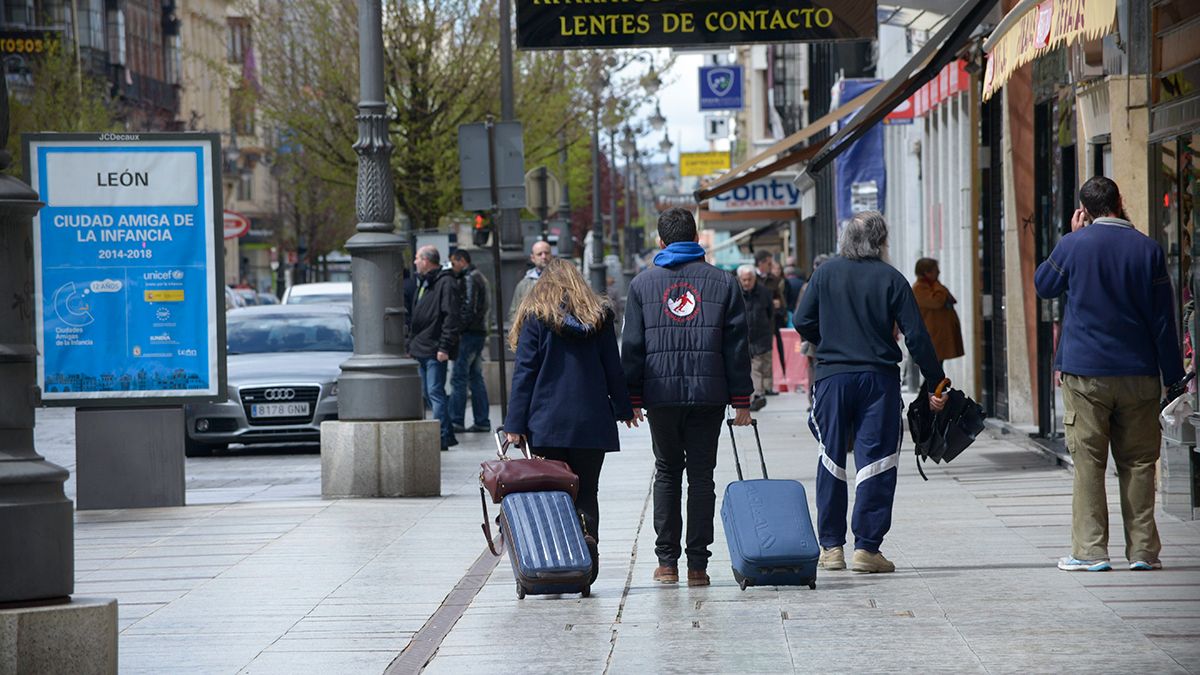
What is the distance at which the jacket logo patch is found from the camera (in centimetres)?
960

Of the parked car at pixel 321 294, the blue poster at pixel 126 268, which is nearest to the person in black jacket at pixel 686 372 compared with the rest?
the blue poster at pixel 126 268

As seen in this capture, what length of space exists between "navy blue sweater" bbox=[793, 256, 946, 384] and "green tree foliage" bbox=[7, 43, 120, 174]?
3828cm

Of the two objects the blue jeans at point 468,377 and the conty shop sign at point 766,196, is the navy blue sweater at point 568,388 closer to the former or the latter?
the blue jeans at point 468,377

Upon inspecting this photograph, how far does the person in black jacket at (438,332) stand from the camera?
19.2 m

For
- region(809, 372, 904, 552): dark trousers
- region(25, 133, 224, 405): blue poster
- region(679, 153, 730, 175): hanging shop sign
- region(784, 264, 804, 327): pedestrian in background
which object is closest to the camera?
region(809, 372, 904, 552): dark trousers

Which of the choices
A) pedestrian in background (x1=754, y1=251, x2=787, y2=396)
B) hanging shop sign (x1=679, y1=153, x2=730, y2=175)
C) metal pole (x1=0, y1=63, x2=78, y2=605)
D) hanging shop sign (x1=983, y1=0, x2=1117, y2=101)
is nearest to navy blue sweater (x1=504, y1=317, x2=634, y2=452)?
hanging shop sign (x1=983, y1=0, x2=1117, y2=101)

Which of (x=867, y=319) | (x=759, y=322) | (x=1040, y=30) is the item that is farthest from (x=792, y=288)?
(x=867, y=319)

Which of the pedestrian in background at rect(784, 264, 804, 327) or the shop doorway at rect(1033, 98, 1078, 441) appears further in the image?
the pedestrian in background at rect(784, 264, 804, 327)

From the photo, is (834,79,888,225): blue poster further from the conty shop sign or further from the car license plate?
the conty shop sign

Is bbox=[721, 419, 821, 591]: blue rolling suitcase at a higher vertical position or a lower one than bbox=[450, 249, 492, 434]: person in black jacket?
lower

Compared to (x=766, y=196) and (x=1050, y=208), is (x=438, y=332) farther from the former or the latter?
(x=766, y=196)

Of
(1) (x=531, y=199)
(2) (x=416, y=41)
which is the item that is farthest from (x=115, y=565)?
(2) (x=416, y=41)

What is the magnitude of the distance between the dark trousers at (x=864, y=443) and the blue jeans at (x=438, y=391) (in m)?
9.13

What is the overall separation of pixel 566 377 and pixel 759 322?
53.2ft
